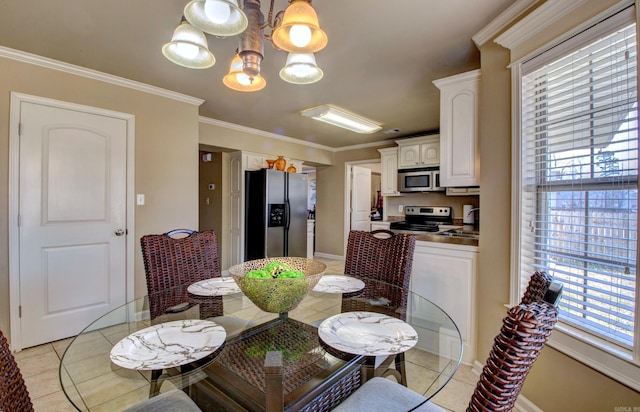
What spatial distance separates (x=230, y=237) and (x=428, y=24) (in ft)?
13.3

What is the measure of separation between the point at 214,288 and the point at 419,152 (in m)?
3.93

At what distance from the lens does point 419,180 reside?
4.65 metres

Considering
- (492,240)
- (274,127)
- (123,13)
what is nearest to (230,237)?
(274,127)

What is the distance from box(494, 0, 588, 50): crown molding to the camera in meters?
1.42

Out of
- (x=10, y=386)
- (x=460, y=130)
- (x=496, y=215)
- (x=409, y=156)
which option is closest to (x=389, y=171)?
(x=409, y=156)

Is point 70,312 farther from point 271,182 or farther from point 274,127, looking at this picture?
point 274,127

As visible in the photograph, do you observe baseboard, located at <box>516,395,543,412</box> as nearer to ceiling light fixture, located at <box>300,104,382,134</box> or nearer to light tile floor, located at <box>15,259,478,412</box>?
light tile floor, located at <box>15,259,478,412</box>

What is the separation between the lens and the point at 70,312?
2533 millimetres

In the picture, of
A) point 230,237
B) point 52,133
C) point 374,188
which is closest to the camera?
point 52,133

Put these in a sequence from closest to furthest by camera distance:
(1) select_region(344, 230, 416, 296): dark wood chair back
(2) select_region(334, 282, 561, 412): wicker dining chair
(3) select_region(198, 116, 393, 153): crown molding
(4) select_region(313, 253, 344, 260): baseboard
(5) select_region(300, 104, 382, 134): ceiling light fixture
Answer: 1. (2) select_region(334, 282, 561, 412): wicker dining chair
2. (1) select_region(344, 230, 416, 296): dark wood chair back
3. (5) select_region(300, 104, 382, 134): ceiling light fixture
4. (3) select_region(198, 116, 393, 153): crown molding
5. (4) select_region(313, 253, 344, 260): baseboard

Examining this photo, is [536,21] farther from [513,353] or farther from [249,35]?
[513,353]

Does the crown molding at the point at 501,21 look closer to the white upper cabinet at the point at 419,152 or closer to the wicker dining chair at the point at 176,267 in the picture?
the wicker dining chair at the point at 176,267

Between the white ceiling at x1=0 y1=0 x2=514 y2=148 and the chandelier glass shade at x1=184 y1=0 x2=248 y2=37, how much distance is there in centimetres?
53

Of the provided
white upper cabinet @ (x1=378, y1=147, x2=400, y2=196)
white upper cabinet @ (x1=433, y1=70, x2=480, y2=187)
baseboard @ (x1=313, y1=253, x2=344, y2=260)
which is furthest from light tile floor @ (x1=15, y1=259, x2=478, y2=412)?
baseboard @ (x1=313, y1=253, x2=344, y2=260)
